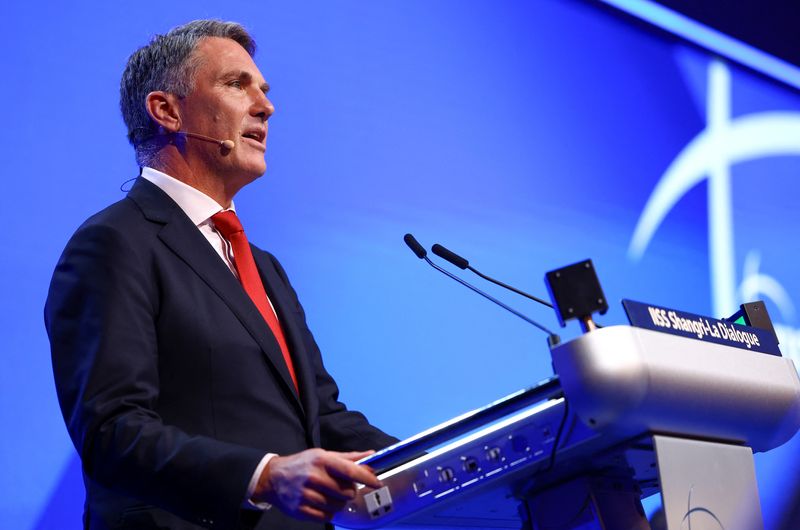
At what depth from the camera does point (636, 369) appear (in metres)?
1.21

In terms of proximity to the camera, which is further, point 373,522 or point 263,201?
point 263,201

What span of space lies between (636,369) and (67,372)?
0.87m

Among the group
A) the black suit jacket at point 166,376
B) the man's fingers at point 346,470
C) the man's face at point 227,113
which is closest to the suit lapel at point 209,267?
the black suit jacket at point 166,376

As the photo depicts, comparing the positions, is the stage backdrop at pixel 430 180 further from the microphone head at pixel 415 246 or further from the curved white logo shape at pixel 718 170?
the microphone head at pixel 415 246

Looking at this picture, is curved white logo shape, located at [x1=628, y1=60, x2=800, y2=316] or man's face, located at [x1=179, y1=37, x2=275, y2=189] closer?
man's face, located at [x1=179, y1=37, x2=275, y2=189]

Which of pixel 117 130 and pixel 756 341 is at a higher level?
pixel 117 130

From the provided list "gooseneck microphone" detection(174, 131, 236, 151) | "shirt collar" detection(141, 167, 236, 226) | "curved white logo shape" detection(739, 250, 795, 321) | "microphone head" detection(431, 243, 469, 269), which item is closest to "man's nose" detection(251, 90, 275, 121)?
"gooseneck microphone" detection(174, 131, 236, 151)

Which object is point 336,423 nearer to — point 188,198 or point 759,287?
point 188,198

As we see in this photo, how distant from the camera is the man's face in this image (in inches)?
81.2

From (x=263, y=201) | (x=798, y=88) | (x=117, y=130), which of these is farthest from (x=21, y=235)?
(x=798, y=88)

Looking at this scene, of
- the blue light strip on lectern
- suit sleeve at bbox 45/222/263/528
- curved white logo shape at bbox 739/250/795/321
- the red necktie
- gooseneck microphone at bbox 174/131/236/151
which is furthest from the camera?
the blue light strip on lectern

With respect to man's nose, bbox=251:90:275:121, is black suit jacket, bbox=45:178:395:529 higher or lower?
lower

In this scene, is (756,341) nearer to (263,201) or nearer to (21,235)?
(263,201)

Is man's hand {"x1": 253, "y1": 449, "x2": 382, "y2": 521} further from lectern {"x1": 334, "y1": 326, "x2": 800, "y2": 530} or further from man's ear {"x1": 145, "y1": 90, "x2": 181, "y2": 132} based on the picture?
man's ear {"x1": 145, "y1": 90, "x2": 181, "y2": 132}
